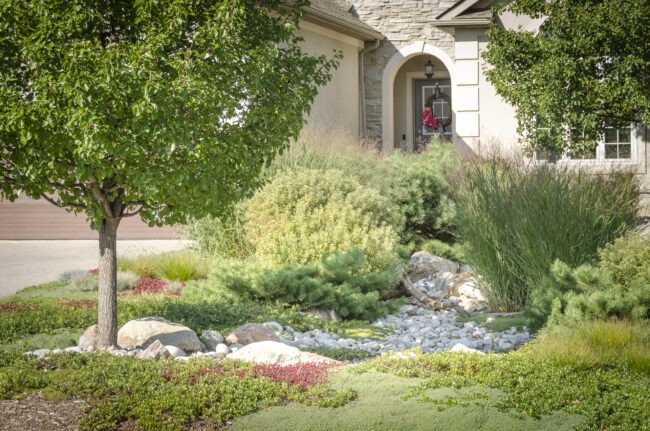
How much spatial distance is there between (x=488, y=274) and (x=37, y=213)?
36.7 feet

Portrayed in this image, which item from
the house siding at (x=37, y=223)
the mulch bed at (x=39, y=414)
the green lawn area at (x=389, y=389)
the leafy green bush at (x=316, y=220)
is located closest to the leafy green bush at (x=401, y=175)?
the leafy green bush at (x=316, y=220)

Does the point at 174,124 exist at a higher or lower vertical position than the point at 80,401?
higher

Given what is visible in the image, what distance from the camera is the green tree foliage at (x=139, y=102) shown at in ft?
16.2

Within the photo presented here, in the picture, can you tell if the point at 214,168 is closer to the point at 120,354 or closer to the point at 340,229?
the point at 120,354

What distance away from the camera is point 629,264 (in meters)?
6.38

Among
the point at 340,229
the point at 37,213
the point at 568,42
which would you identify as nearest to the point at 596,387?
the point at 340,229

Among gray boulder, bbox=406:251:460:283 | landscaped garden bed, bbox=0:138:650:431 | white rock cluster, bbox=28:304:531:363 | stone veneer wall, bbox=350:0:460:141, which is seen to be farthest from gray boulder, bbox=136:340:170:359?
stone veneer wall, bbox=350:0:460:141

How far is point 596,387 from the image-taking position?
4.32 meters

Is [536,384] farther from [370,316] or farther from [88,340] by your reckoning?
[370,316]

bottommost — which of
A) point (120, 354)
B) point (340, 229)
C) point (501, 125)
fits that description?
point (120, 354)

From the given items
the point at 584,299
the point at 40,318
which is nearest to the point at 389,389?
the point at 584,299

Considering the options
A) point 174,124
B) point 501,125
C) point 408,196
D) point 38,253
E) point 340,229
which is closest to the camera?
point 174,124

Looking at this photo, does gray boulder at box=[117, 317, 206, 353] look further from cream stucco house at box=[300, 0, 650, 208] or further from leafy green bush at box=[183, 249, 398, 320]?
cream stucco house at box=[300, 0, 650, 208]

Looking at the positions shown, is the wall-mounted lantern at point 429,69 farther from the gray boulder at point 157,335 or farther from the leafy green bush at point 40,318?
the gray boulder at point 157,335
